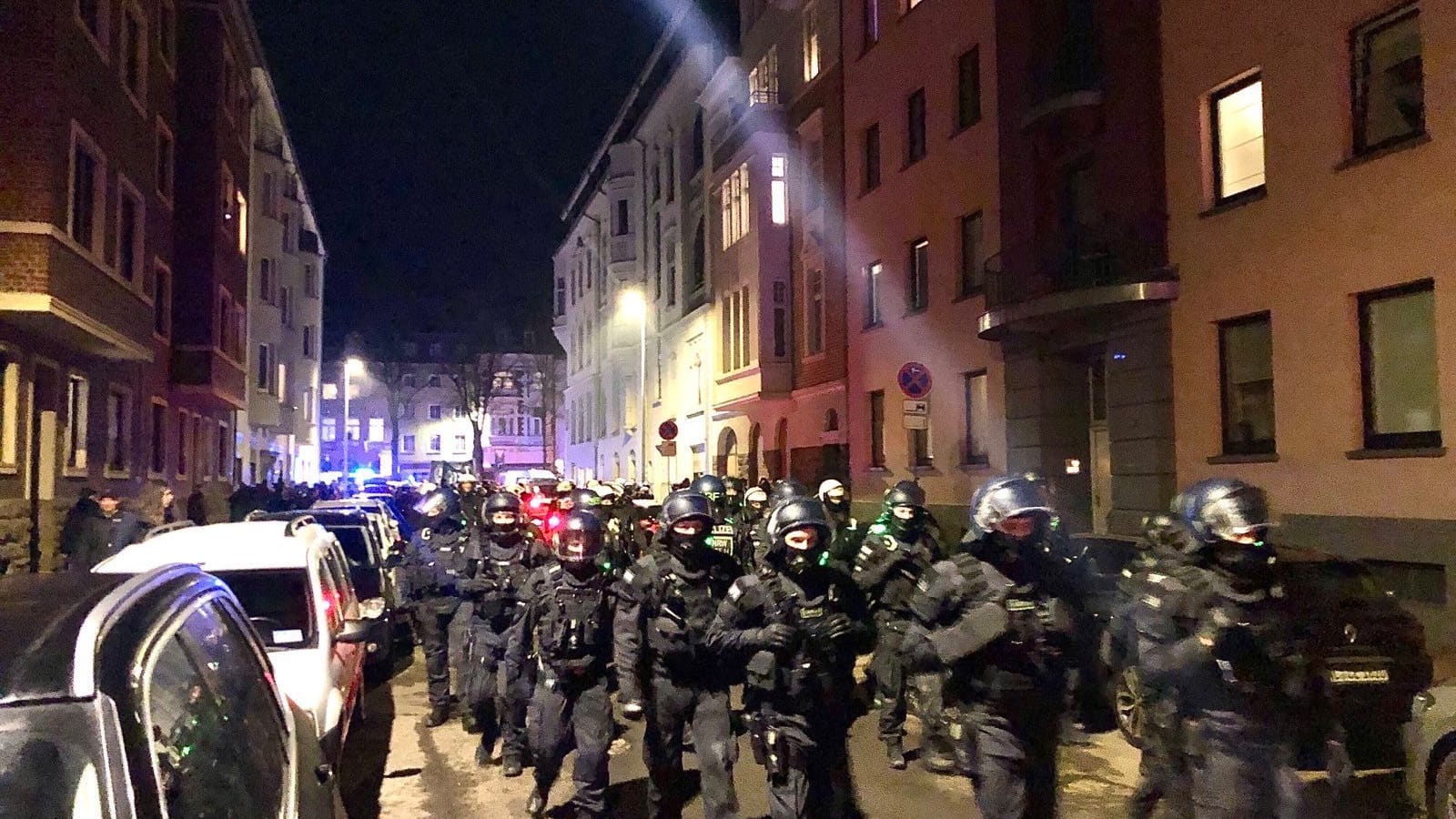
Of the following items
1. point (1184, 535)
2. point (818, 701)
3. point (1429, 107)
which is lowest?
point (818, 701)

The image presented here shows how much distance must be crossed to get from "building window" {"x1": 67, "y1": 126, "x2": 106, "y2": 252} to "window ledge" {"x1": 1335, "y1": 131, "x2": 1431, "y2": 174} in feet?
55.8

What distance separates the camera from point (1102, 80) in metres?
17.2

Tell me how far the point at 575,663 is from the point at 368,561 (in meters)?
7.55

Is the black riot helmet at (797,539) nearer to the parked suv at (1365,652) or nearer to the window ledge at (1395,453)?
the parked suv at (1365,652)

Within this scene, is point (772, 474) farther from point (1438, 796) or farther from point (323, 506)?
point (1438, 796)

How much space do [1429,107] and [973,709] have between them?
10134 mm

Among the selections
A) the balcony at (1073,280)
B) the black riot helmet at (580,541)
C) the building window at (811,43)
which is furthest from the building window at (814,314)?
the black riot helmet at (580,541)

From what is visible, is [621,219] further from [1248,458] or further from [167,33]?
[1248,458]

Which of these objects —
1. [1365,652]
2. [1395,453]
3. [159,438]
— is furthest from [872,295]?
[1365,652]

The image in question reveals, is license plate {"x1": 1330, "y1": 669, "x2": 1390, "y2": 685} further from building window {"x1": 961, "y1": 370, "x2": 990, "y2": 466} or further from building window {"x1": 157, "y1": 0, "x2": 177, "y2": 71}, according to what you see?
building window {"x1": 157, "y1": 0, "x2": 177, "y2": 71}

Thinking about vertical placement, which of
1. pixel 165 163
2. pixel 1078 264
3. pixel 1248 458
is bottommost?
pixel 1248 458

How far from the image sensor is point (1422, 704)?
6.36 meters

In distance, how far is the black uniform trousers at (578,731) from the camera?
266 inches

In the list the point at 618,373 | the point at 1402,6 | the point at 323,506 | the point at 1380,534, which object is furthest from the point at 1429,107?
the point at 618,373
